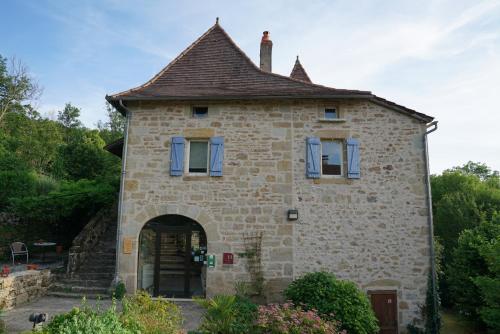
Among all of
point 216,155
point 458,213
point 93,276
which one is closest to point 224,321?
point 216,155

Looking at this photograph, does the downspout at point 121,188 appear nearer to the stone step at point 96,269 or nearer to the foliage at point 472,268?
the stone step at point 96,269

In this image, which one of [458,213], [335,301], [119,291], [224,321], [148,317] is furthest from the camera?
[458,213]

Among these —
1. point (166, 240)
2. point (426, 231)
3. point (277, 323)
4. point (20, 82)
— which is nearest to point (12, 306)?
point (166, 240)

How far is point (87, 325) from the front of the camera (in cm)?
424

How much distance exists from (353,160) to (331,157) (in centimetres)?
60

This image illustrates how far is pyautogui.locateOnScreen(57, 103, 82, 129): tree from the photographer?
3762cm

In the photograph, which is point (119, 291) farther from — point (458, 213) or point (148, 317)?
point (458, 213)

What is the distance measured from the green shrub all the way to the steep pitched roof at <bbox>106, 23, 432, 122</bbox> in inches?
189

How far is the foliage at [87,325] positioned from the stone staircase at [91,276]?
4.47 meters

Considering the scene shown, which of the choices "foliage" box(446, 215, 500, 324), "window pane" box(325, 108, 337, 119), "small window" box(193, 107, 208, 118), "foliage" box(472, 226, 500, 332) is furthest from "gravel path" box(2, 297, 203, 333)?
"foliage" box(446, 215, 500, 324)

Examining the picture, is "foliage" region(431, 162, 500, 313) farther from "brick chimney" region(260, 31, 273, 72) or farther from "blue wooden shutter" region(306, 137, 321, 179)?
"brick chimney" region(260, 31, 273, 72)

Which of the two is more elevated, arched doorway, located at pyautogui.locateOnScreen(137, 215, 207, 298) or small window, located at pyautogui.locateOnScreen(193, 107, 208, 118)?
small window, located at pyautogui.locateOnScreen(193, 107, 208, 118)

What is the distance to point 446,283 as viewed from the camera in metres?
11.5

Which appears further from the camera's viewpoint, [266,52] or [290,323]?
[266,52]
